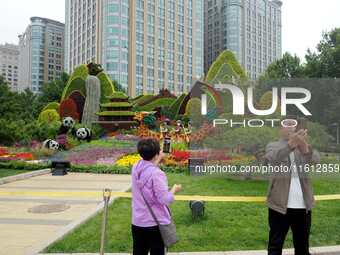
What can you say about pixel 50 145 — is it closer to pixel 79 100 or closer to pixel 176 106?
pixel 79 100

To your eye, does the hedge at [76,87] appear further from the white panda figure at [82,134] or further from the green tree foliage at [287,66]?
the green tree foliage at [287,66]

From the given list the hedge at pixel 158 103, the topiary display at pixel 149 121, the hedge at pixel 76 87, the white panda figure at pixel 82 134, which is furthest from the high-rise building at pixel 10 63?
the white panda figure at pixel 82 134

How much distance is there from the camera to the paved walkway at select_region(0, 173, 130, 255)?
6.87m

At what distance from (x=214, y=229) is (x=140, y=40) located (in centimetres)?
9720

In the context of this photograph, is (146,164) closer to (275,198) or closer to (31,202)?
(275,198)

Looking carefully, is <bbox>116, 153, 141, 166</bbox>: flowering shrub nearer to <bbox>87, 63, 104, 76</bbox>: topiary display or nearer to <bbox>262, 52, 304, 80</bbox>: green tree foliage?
<bbox>87, 63, 104, 76</bbox>: topiary display

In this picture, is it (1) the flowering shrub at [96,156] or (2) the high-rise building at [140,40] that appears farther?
(2) the high-rise building at [140,40]

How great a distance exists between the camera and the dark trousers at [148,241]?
13.9ft

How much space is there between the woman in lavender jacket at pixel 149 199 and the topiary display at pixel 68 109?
3558 cm

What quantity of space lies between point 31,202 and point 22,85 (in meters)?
125

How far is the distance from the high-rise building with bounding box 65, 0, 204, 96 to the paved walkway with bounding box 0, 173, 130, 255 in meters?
79.5

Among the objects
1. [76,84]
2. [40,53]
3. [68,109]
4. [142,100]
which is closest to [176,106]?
[142,100]

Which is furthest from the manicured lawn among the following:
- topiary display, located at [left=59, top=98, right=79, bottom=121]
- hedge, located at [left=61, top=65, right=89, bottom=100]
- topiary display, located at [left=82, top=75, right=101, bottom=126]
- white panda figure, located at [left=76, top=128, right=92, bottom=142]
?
hedge, located at [left=61, top=65, right=89, bottom=100]

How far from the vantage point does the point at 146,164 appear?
4.30 metres
